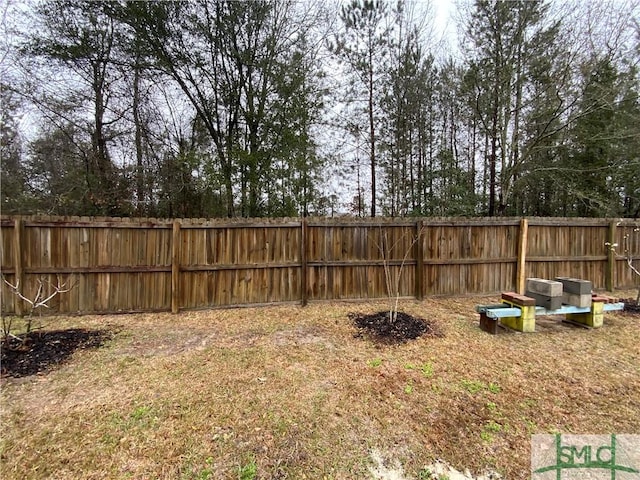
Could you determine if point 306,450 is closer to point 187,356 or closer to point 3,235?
point 187,356

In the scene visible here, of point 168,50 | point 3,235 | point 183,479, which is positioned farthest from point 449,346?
point 168,50

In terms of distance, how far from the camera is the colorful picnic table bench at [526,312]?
3.88 meters

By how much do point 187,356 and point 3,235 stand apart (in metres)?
3.64

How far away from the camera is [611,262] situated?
239 inches

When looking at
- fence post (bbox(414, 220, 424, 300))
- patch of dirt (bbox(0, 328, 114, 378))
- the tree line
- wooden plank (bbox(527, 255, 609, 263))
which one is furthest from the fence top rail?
the tree line

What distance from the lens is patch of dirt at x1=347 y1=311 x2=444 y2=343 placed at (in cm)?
372

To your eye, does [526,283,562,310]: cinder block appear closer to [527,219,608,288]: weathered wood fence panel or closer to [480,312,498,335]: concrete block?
[480,312,498,335]: concrete block

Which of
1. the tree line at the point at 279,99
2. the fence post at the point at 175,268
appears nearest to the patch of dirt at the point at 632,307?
the tree line at the point at 279,99

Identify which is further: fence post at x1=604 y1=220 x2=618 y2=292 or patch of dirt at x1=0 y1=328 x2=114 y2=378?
fence post at x1=604 y1=220 x2=618 y2=292

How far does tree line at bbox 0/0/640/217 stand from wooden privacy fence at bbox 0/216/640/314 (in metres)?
3.46

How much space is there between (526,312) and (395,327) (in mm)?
1803
